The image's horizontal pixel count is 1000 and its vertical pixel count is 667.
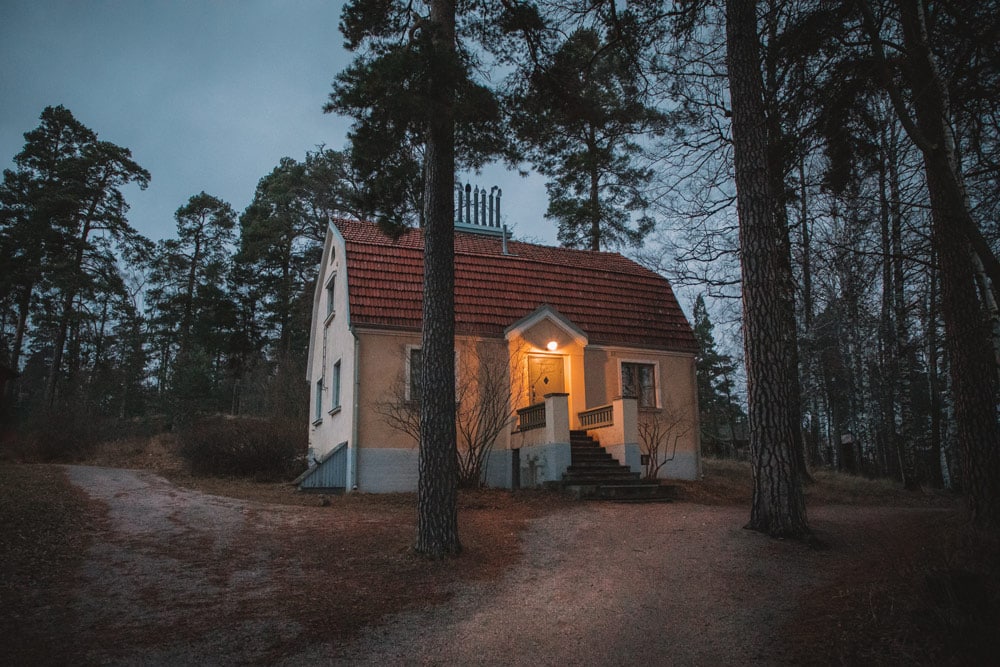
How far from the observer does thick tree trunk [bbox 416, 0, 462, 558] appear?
7379 millimetres

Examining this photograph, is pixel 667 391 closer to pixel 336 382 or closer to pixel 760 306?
pixel 336 382

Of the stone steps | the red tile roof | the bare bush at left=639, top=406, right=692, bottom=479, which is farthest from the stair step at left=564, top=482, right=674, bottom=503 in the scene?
the red tile roof

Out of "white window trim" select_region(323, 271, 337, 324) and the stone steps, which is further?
"white window trim" select_region(323, 271, 337, 324)

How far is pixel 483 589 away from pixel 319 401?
13.2m

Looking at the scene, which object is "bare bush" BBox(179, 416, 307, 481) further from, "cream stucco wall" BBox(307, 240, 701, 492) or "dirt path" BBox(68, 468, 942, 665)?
"dirt path" BBox(68, 468, 942, 665)

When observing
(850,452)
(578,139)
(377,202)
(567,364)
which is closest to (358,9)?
(377,202)

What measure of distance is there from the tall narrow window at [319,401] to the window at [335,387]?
109 centimetres

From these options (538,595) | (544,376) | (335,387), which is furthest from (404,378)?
(538,595)

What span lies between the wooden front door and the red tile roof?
1.15 metres

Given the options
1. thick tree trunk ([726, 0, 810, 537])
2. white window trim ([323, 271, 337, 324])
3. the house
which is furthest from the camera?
white window trim ([323, 271, 337, 324])

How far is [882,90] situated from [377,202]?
7020 millimetres

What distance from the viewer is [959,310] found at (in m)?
7.47

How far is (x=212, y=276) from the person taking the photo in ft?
113

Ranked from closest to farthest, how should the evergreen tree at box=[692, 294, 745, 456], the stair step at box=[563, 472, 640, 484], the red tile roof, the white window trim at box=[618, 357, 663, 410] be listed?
the stair step at box=[563, 472, 640, 484] < the red tile roof < the white window trim at box=[618, 357, 663, 410] < the evergreen tree at box=[692, 294, 745, 456]
